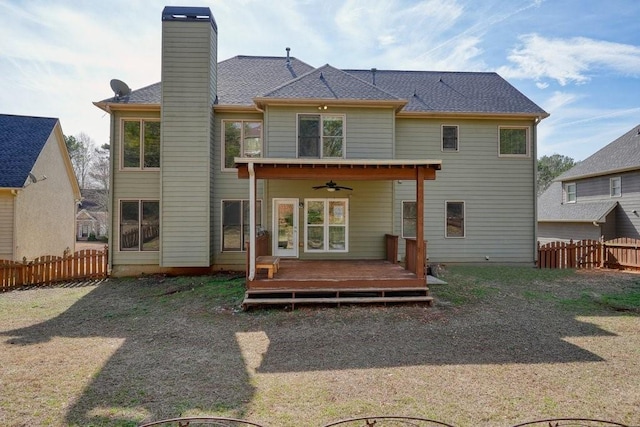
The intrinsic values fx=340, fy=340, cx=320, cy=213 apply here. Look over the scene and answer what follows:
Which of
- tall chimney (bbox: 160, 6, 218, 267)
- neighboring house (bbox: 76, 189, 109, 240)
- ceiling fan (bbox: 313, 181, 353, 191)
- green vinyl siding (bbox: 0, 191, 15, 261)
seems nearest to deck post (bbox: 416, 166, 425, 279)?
ceiling fan (bbox: 313, 181, 353, 191)

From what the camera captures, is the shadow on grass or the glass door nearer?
the shadow on grass

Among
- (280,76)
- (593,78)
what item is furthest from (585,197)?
(280,76)

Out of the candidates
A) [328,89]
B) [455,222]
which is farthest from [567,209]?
[328,89]

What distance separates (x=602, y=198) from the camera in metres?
17.8

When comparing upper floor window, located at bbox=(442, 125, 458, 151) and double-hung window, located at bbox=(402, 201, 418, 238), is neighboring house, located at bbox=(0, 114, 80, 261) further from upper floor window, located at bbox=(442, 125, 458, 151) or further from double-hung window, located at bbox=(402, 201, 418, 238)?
upper floor window, located at bbox=(442, 125, 458, 151)

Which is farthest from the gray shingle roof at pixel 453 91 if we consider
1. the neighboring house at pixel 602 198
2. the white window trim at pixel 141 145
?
the white window trim at pixel 141 145

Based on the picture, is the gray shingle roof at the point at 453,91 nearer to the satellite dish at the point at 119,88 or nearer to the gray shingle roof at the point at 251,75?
the gray shingle roof at the point at 251,75

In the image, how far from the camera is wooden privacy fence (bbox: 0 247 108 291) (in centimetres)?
1018

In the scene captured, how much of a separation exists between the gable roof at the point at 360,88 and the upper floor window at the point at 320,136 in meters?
0.72

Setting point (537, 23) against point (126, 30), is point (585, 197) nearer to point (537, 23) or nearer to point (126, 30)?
point (537, 23)

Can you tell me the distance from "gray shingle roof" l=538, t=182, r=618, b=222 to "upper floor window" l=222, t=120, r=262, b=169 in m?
16.6

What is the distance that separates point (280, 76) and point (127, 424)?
1257cm

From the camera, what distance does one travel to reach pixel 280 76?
43.9ft

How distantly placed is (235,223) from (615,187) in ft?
61.2
